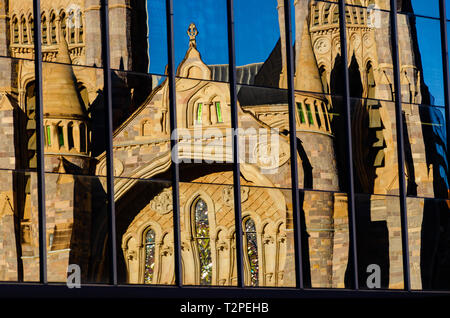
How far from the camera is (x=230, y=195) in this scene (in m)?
22.7

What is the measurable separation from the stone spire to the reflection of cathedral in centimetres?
3

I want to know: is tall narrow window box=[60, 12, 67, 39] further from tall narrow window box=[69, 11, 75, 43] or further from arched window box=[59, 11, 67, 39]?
tall narrow window box=[69, 11, 75, 43]

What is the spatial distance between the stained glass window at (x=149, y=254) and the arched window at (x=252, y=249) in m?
2.26

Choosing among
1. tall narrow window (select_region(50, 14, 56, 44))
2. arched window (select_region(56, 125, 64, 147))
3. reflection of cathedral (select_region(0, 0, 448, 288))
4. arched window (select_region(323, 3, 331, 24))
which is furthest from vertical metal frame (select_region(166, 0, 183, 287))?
arched window (select_region(323, 3, 331, 24))

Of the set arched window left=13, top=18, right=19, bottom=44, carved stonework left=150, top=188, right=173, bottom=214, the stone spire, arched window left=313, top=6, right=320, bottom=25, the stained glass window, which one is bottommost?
the stained glass window

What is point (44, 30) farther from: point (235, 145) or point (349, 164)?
point (349, 164)

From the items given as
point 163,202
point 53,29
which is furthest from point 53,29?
point 163,202

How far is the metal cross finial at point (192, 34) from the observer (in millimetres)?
22422

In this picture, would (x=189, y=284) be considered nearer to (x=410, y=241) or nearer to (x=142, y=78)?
(x=142, y=78)

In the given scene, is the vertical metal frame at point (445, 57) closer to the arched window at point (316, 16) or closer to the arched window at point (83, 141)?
the arched window at point (316, 16)

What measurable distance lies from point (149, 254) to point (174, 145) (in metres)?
2.24

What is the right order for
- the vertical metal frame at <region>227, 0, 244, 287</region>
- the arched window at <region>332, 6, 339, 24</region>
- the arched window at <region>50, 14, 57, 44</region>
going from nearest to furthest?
the arched window at <region>50, 14, 57, 44</region>, the vertical metal frame at <region>227, 0, 244, 287</region>, the arched window at <region>332, 6, 339, 24</region>

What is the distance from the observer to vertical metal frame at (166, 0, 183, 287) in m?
21.6

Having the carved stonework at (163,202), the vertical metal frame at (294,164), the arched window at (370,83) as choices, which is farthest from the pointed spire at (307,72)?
the carved stonework at (163,202)
